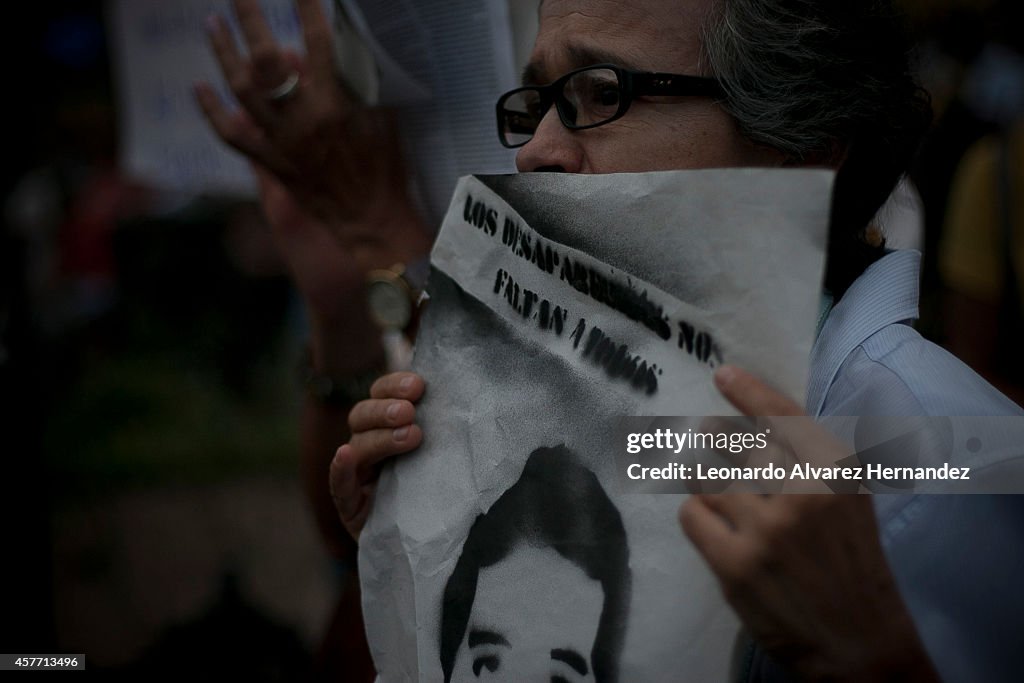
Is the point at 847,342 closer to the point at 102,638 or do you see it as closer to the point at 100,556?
the point at 102,638

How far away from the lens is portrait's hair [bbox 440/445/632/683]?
37.9 inches

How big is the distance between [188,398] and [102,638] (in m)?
3.38

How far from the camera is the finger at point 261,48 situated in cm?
177

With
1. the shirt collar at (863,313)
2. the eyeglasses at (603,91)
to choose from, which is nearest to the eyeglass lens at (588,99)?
the eyeglasses at (603,91)

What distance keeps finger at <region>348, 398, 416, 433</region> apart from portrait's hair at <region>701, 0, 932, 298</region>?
569 millimetres

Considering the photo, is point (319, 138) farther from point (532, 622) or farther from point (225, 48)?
point (532, 622)

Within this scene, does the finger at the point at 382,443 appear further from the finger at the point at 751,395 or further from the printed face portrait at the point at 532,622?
the finger at the point at 751,395

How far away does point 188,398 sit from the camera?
6.73 meters

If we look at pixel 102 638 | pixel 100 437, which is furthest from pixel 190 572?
pixel 100 437

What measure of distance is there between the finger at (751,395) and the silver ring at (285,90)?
4.03ft

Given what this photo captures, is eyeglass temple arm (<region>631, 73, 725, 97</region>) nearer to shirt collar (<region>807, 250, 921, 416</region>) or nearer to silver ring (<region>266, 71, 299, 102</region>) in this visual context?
shirt collar (<region>807, 250, 921, 416</region>)

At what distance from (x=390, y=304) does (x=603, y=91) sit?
673mm

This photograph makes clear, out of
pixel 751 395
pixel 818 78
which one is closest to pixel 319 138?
pixel 818 78

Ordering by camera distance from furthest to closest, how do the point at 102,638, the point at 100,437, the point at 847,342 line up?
the point at 100,437 → the point at 102,638 → the point at 847,342
